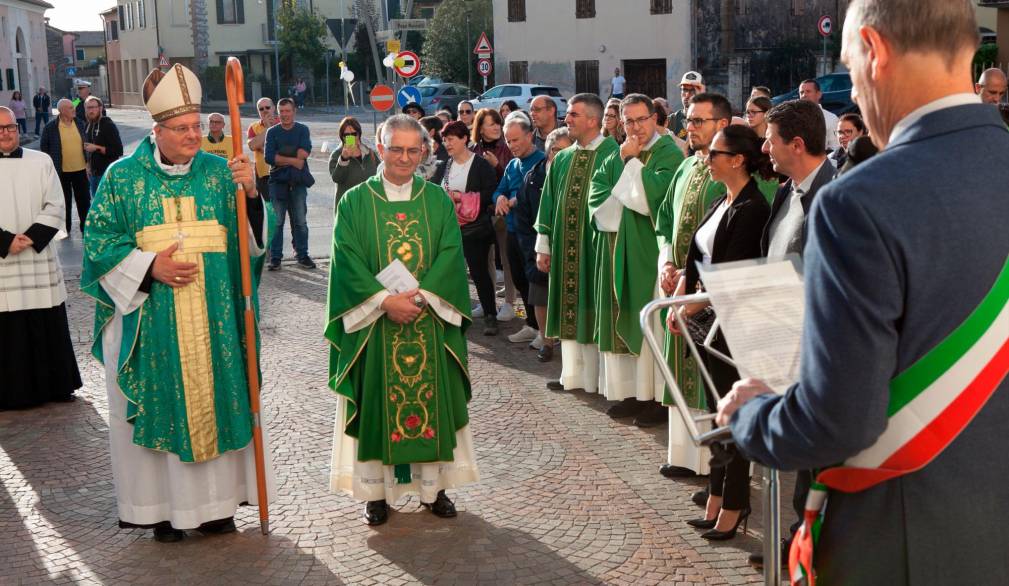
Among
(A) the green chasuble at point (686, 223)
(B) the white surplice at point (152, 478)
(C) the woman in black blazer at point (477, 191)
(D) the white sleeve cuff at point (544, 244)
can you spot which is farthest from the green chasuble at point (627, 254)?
(B) the white surplice at point (152, 478)

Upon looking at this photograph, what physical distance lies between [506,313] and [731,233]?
5.77m

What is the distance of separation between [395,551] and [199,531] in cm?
102

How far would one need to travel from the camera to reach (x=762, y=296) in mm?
2479

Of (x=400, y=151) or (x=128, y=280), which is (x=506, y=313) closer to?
(x=400, y=151)

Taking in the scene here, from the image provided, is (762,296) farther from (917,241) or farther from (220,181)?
(220,181)

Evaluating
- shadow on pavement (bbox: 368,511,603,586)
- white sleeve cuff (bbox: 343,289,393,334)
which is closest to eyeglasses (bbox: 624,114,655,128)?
white sleeve cuff (bbox: 343,289,393,334)

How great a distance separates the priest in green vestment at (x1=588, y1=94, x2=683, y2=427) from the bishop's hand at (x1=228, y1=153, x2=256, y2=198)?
269 centimetres

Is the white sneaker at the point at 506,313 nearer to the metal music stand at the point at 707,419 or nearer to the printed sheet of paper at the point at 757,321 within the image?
the metal music stand at the point at 707,419

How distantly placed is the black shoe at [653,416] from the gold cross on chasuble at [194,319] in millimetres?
2898

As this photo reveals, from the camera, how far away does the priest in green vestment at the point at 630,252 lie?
7012mm

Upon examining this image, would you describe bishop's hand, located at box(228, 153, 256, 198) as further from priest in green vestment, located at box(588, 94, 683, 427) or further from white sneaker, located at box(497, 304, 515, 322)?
white sneaker, located at box(497, 304, 515, 322)

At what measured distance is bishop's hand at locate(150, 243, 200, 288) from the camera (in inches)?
199

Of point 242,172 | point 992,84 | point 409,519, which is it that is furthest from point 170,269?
point 992,84

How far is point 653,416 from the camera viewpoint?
714 centimetres
